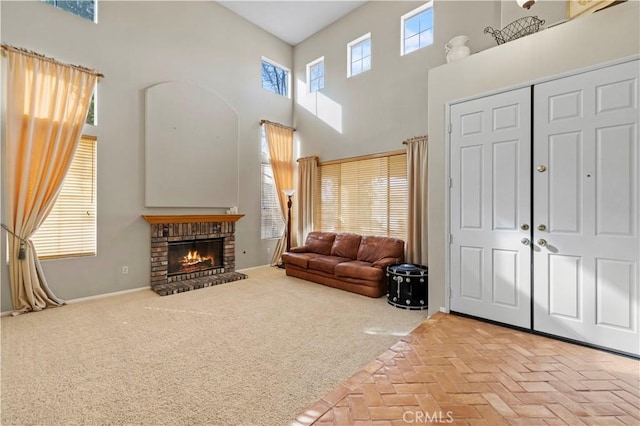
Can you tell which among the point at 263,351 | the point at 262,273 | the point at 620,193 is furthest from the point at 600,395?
the point at 262,273

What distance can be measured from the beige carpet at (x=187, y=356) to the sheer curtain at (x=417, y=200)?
3.76 feet

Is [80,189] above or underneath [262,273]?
above

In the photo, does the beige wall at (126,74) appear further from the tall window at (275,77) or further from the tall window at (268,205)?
the tall window at (275,77)

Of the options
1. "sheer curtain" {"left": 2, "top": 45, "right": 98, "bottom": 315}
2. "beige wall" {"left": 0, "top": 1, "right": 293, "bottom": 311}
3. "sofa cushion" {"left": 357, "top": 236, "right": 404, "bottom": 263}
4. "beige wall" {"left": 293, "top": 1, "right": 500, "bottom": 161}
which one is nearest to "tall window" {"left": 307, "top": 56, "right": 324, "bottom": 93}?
"beige wall" {"left": 293, "top": 1, "right": 500, "bottom": 161}

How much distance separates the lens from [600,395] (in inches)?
76.2

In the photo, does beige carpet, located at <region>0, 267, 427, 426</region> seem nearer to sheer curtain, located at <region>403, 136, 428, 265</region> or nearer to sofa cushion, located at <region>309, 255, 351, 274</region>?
sofa cushion, located at <region>309, 255, 351, 274</region>

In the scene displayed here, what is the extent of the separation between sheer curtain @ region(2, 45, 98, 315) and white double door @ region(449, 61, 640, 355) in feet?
16.5

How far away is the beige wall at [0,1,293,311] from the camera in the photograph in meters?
3.94

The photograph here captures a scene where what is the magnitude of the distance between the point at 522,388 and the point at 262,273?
4607 mm

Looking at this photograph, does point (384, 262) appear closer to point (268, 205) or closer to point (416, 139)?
point (416, 139)

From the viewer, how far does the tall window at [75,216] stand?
3.96 meters

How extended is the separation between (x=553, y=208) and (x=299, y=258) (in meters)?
3.82

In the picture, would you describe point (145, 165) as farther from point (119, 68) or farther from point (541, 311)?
point (541, 311)

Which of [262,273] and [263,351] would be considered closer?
[263,351]
